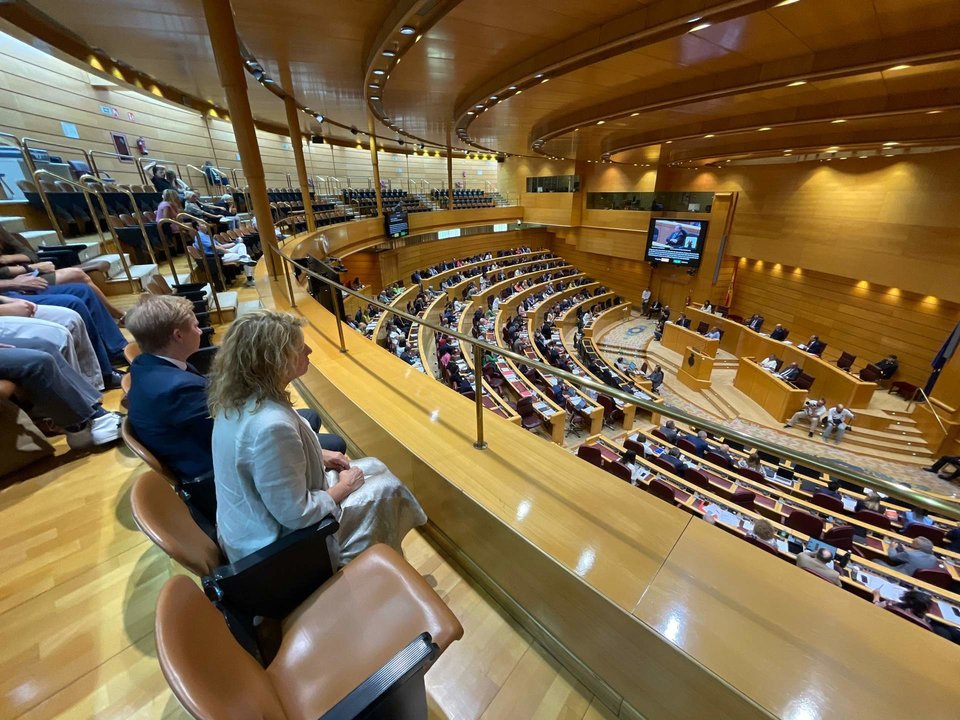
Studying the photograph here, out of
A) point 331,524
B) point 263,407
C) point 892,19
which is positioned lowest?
point 331,524

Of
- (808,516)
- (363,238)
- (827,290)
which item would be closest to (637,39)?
(808,516)

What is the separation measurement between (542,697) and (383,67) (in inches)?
277

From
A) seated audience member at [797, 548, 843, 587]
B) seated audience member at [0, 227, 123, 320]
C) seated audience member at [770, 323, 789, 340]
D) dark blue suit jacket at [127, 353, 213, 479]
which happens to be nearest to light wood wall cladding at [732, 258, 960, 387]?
seated audience member at [770, 323, 789, 340]

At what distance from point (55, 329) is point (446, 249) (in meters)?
14.5

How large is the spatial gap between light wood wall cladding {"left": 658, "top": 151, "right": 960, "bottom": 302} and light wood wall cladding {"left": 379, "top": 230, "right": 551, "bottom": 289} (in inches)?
340

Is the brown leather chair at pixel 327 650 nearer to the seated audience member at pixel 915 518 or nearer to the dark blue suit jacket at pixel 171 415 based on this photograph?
the dark blue suit jacket at pixel 171 415

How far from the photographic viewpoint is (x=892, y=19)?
3594 mm

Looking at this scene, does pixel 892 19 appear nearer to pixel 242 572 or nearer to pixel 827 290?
pixel 242 572

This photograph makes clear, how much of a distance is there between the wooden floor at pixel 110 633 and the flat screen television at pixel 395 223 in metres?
10.9

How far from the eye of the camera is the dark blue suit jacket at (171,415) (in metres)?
1.40

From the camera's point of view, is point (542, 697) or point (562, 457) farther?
point (562, 457)

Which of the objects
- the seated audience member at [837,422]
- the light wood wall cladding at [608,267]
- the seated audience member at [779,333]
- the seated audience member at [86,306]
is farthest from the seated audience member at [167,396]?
the light wood wall cladding at [608,267]

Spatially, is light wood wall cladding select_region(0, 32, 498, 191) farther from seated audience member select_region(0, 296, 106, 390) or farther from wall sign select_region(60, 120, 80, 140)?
seated audience member select_region(0, 296, 106, 390)

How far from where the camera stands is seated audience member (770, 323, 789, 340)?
11.8 metres
